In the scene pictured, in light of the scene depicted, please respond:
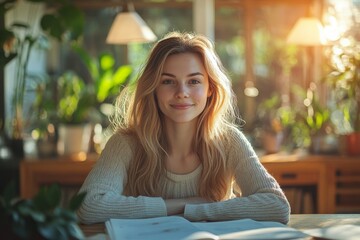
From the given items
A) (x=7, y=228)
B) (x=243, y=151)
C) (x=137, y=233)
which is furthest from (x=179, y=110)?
(x=7, y=228)

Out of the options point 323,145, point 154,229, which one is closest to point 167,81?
point 154,229

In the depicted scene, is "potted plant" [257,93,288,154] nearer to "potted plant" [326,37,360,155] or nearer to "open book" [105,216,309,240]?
"potted plant" [326,37,360,155]

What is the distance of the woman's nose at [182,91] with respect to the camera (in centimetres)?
269

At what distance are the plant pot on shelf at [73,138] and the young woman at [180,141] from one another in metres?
2.45

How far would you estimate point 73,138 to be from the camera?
A: 5309 mm

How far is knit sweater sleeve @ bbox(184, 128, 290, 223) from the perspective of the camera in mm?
2422

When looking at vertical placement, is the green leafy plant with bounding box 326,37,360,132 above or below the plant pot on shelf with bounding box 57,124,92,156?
above

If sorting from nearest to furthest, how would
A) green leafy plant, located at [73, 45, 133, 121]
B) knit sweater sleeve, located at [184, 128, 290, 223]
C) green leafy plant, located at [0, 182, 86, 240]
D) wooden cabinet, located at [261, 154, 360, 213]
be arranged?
green leafy plant, located at [0, 182, 86, 240] < knit sweater sleeve, located at [184, 128, 290, 223] < wooden cabinet, located at [261, 154, 360, 213] < green leafy plant, located at [73, 45, 133, 121]

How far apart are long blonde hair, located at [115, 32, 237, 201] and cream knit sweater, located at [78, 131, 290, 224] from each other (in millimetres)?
41

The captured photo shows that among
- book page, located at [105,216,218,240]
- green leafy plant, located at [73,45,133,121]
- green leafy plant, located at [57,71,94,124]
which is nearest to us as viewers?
book page, located at [105,216,218,240]

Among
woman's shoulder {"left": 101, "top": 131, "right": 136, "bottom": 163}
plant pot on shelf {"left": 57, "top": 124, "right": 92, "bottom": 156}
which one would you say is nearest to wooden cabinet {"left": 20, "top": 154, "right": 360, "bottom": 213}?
plant pot on shelf {"left": 57, "top": 124, "right": 92, "bottom": 156}

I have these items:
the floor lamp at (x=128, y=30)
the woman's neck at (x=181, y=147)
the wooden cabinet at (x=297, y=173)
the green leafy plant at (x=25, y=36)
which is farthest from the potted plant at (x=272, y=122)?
the woman's neck at (x=181, y=147)

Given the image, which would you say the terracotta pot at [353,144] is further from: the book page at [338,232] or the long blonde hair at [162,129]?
the book page at [338,232]

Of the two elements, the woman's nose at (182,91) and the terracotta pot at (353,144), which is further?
the terracotta pot at (353,144)
